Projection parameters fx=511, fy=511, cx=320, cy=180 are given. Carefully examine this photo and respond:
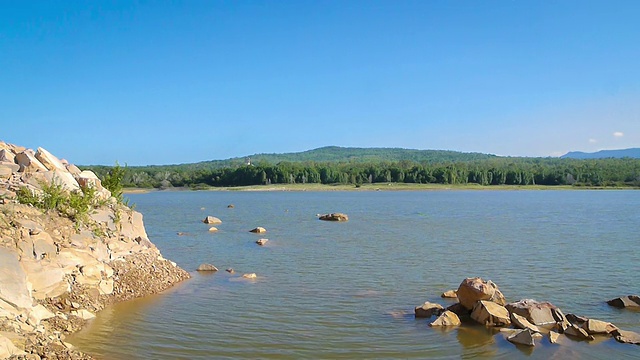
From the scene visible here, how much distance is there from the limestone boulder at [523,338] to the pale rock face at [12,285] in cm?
1093

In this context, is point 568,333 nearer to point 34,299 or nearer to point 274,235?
A: point 34,299

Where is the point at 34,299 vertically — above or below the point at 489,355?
above

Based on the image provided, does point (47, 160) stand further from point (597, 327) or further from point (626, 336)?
point (626, 336)

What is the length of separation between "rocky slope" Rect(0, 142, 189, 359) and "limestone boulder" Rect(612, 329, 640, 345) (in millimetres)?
11736

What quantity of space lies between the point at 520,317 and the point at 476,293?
1331 mm

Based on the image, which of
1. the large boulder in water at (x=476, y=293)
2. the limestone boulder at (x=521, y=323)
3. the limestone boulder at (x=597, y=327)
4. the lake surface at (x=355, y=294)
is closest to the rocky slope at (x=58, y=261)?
the lake surface at (x=355, y=294)

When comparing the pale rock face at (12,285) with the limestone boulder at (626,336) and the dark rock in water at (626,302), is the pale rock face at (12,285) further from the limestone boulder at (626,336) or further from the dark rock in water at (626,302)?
the dark rock in water at (626,302)

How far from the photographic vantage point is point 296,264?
2238 centimetres

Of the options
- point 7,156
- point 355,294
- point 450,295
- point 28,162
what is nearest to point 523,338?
point 450,295

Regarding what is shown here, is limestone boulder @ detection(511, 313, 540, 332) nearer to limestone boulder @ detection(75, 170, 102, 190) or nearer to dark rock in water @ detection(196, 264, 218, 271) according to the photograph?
dark rock in water @ detection(196, 264, 218, 271)

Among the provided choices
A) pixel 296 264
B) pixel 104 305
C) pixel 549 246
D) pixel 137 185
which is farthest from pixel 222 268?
pixel 137 185

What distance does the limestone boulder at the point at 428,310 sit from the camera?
1384 cm

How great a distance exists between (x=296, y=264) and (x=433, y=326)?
1022cm

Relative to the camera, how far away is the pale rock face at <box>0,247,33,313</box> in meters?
10.7
